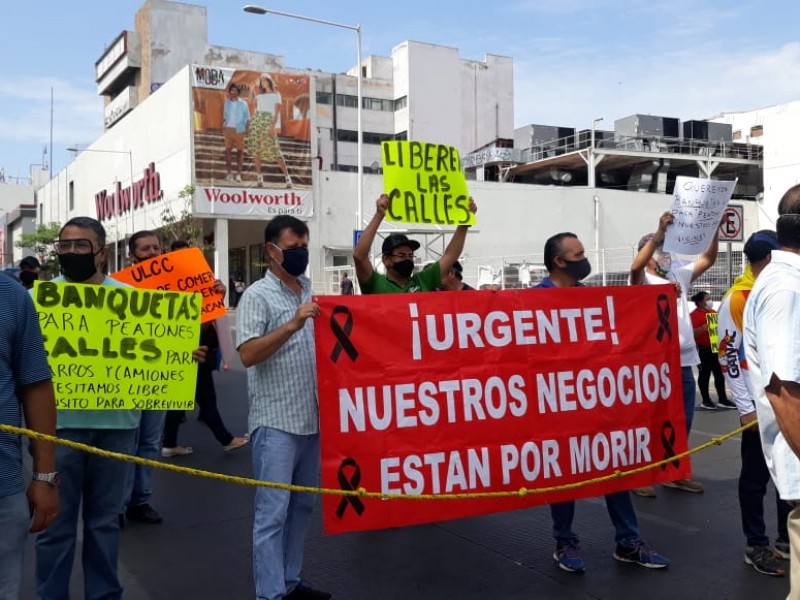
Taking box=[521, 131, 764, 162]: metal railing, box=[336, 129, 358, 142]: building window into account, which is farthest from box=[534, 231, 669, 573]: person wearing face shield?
box=[336, 129, 358, 142]: building window

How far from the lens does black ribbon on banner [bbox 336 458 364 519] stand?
403cm

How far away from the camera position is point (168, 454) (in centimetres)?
794

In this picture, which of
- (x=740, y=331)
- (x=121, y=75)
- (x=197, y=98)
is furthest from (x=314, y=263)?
(x=121, y=75)

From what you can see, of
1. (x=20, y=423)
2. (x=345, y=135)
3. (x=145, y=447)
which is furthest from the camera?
(x=345, y=135)

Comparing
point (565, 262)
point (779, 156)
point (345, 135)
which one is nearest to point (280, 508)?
point (565, 262)

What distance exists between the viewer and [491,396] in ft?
14.5

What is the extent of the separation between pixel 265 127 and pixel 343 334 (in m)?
32.1

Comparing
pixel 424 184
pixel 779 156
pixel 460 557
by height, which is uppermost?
pixel 779 156

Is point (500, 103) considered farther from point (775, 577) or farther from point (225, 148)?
point (775, 577)

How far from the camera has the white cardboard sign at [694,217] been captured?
6086 millimetres

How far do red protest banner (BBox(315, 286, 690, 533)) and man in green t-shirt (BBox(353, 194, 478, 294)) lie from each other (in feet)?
2.11

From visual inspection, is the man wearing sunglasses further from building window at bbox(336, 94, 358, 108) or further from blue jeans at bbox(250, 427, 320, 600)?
building window at bbox(336, 94, 358, 108)

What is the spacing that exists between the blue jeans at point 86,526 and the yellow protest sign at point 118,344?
0.83 feet

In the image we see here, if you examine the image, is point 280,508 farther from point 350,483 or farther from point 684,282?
point 684,282
